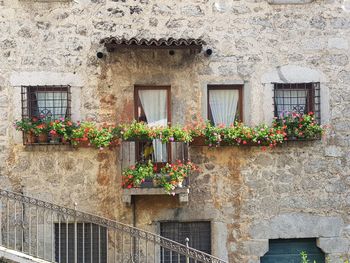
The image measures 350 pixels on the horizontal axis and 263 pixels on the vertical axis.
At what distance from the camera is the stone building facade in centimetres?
1042

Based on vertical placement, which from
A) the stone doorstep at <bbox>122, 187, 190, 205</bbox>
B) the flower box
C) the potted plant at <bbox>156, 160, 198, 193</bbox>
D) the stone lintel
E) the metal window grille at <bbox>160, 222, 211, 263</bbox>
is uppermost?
the stone lintel

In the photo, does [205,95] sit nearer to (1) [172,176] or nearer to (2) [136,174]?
(1) [172,176]

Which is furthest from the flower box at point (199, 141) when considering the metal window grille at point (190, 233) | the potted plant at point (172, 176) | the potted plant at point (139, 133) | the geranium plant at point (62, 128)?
the geranium plant at point (62, 128)

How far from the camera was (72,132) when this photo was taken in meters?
10.2

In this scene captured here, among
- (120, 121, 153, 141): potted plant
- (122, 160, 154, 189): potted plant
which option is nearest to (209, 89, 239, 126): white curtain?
(120, 121, 153, 141): potted plant

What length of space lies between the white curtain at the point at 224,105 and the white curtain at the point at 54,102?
8.11 ft

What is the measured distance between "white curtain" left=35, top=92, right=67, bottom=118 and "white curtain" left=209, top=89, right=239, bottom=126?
247 cm

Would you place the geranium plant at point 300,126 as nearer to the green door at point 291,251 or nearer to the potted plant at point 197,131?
A: the potted plant at point 197,131

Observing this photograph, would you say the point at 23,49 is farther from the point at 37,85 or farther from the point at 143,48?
the point at 143,48

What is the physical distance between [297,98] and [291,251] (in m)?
2.60

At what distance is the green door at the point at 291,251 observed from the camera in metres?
10.7

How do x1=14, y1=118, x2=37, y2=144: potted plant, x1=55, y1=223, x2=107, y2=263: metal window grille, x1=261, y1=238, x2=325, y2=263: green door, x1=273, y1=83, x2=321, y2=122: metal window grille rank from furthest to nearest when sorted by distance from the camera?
x1=273, y1=83, x2=321, y2=122: metal window grille, x1=261, y1=238, x2=325, y2=263: green door, x1=55, y1=223, x2=107, y2=263: metal window grille, x1=14, y1=118, x2=37, y2=144: potted plant

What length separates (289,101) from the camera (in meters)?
10.8

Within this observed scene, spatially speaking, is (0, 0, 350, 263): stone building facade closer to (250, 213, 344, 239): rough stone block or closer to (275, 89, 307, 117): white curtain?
(250, 213, 344, 239): rough stone block
